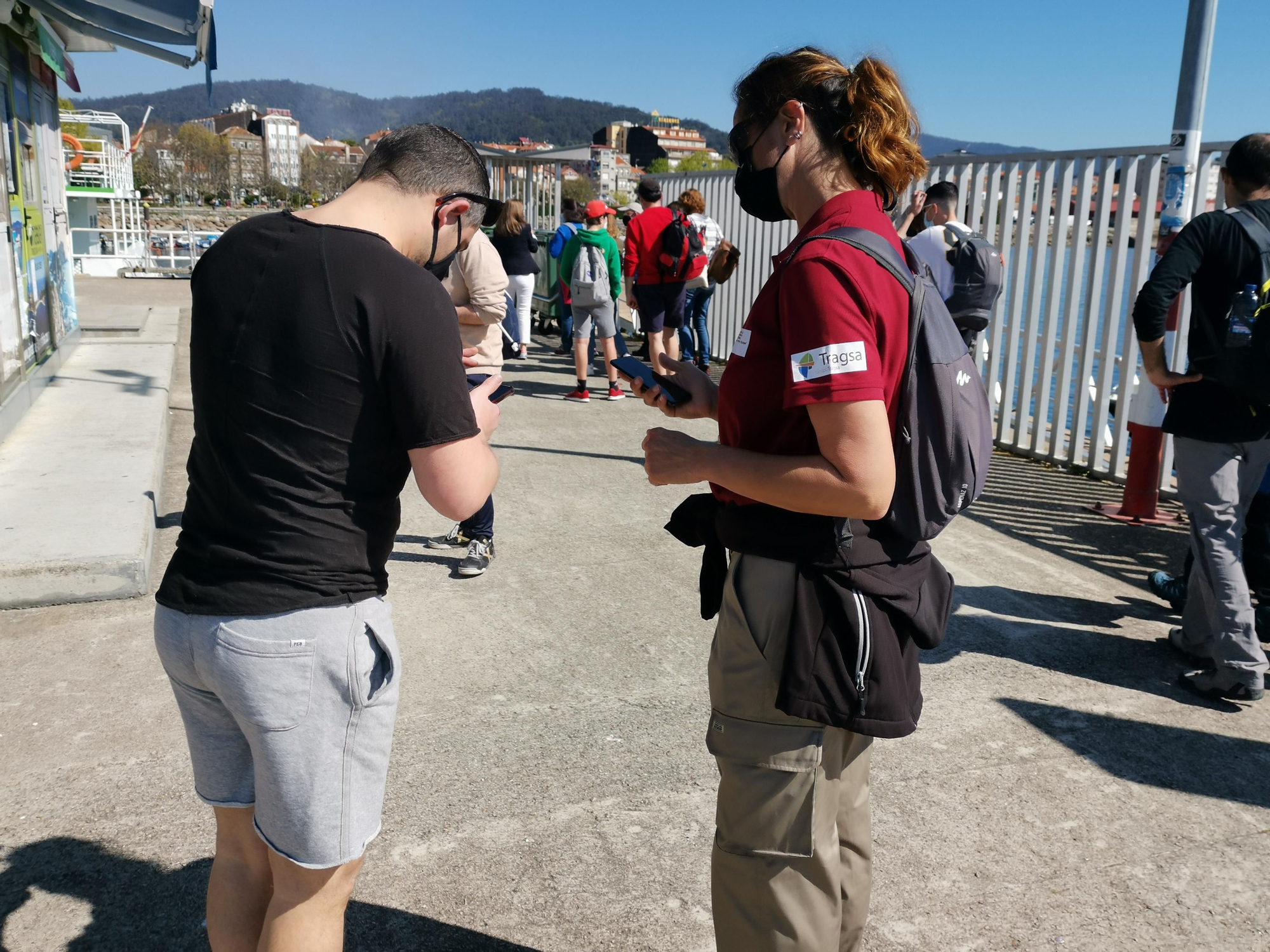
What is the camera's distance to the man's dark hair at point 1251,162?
3.76 meters

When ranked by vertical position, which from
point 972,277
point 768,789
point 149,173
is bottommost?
point 768,789

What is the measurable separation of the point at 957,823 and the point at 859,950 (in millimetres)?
691

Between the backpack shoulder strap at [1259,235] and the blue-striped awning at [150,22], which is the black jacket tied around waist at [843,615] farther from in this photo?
the blue-striped awning at [150,22]

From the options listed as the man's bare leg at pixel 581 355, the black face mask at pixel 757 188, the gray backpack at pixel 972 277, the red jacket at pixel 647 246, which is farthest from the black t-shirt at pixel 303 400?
the man's bare leg at pixel 581 355

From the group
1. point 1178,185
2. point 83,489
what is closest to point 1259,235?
point 1178,185

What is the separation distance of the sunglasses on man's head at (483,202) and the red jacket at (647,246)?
7.32 meters

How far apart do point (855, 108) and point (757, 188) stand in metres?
0.32

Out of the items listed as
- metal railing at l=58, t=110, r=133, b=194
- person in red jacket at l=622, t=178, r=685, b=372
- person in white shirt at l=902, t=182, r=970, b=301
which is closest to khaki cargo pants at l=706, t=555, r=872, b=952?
person in white shirt at l=902, t=182, r=970, b=301

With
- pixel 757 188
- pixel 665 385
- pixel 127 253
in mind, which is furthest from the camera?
pixel 127 253

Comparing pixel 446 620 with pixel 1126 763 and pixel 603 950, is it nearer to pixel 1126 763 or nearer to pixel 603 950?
pixel 603 950

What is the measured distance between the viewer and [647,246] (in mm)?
9484

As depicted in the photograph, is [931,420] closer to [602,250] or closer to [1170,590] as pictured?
[1170,590]

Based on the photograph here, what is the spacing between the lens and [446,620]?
4.50 m

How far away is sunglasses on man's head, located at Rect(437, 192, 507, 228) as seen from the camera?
1872 mm
